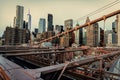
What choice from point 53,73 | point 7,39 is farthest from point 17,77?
point 7,39

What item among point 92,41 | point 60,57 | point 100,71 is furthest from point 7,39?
point 100,71

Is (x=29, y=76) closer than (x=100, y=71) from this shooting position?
Yes

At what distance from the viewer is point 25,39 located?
9281 centimetres

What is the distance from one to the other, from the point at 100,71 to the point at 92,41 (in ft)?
317

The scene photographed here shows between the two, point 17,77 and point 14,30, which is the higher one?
point 14,30

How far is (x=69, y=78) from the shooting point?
5.66m

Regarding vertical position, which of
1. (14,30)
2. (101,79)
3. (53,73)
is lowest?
(101,79)

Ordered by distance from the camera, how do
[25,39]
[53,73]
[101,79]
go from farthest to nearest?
1. [25,39]
2. [101,79]
3. [53,73]

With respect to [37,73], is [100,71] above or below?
below

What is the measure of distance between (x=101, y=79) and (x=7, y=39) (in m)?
105

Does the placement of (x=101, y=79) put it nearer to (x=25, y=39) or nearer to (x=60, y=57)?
(x=60, y=57)

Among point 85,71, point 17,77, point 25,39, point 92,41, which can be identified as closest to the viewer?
point 17,77

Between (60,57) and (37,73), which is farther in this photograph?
(60,57)

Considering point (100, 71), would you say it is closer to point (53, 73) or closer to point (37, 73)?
point (53, 73)
